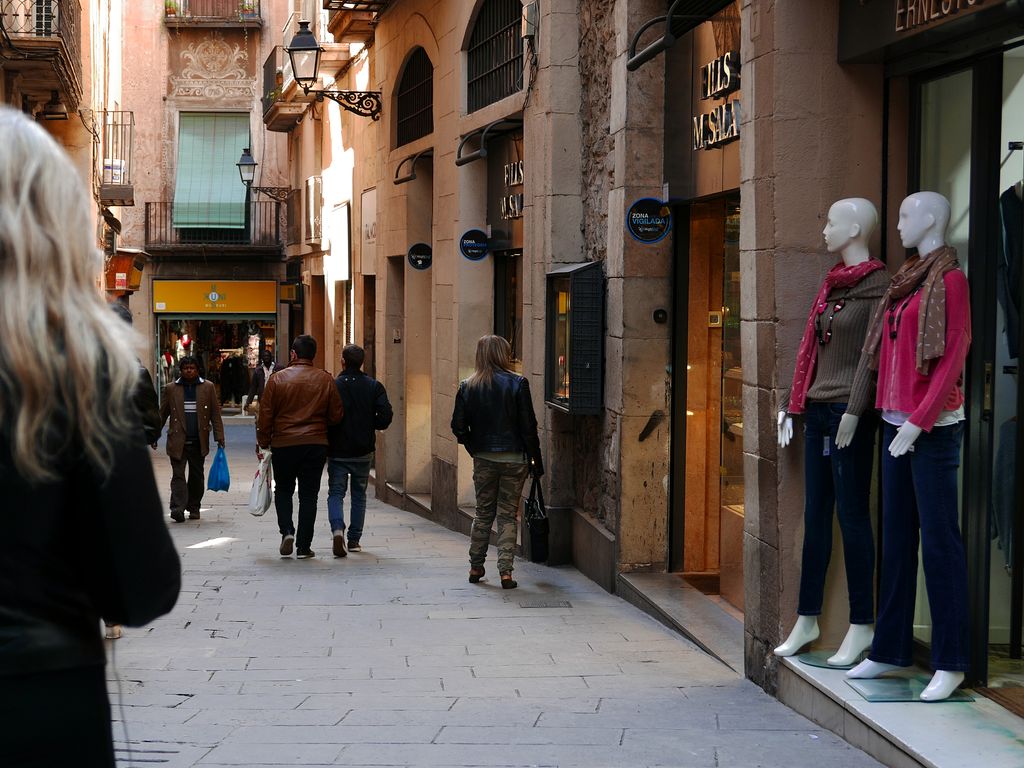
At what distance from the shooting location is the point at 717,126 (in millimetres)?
8750

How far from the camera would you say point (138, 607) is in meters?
2.23

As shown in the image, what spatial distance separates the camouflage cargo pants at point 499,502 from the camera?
1036 centimetres

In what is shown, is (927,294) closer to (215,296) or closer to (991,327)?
(991,327)

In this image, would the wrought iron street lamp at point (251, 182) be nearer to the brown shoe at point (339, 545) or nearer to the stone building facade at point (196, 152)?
the stone building facade at point (196, 152)

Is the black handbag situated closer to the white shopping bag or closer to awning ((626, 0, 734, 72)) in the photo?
the white shopping bag

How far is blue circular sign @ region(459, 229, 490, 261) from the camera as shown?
47.7 ft

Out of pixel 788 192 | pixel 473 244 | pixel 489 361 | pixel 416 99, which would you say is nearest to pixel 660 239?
pixel 489 361

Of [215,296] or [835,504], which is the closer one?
[835,504]

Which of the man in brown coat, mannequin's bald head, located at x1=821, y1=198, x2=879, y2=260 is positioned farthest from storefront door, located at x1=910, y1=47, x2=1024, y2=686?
the man in brown coat

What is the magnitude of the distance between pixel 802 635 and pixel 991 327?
163cm

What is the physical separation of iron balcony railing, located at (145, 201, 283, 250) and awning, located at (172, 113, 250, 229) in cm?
A: 29

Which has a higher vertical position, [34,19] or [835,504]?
[34,19]

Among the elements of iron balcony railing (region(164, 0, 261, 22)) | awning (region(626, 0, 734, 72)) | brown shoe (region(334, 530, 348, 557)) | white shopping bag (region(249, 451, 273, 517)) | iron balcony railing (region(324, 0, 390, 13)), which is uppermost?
iron balcony railing (region(164, 0, 261, 22))

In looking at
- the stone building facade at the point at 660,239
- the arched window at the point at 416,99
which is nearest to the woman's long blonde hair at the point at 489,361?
the stone building facade at the point at 660,239
